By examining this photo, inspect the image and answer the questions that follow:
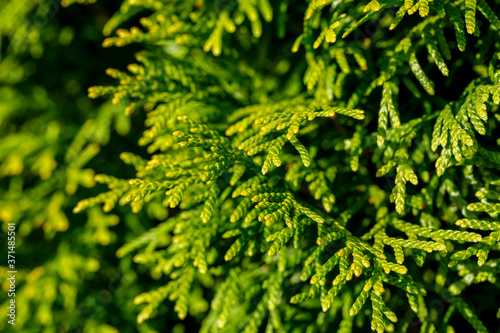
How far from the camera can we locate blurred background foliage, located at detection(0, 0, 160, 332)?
9.62 feet

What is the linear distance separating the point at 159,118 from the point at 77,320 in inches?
70.0

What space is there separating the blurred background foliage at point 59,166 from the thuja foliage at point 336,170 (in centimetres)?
92

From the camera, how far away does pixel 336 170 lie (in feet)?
6.44

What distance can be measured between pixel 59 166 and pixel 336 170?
7.02 feet

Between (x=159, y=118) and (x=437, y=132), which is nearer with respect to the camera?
(x=437, y=132)

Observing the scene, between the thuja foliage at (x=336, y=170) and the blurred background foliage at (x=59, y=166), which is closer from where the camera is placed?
the thuja foliage at (x=336, y=170)

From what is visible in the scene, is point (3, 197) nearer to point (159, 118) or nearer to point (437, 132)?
point (159, 118)

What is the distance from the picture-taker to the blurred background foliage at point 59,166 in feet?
9.62

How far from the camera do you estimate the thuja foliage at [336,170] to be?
153 centimetres

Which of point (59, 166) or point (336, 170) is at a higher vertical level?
point (336, 170)

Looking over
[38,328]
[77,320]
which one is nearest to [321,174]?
[77,320]

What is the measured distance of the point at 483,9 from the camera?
1.54 metres

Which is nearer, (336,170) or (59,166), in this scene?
(336,170)

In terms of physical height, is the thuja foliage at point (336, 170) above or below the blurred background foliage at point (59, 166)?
above
